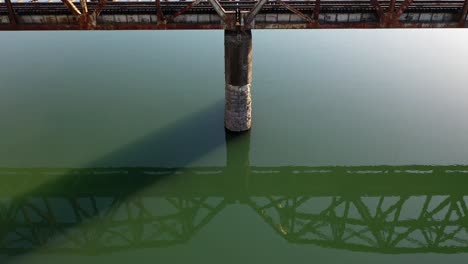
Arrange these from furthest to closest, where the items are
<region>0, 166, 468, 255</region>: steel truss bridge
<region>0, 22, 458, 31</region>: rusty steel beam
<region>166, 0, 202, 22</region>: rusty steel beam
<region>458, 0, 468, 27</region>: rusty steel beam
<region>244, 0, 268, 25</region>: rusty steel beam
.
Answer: <region>0, 22, 458, 31</region>: rusty steel beam, <region>458, 0, 468, 27</region>: rusty steel beam, <region>166, 0, 202, 22</region>: rusty steel beam, <region>244, 0, 268, 25</region>: rusty steel beam, <region>0, 166, 468, 255</region>: steel truss bridge

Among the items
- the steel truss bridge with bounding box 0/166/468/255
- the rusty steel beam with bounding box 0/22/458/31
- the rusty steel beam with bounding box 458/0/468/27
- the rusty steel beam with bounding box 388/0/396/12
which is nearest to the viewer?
the steel truss bridge with bounding box 0/166/468/255

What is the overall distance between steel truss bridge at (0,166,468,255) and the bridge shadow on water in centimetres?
4

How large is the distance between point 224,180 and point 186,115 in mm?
4998

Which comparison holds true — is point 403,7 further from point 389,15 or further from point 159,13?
point 159,13

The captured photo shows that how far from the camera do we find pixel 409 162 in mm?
15633

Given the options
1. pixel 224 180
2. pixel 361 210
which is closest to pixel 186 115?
pixel 224 180

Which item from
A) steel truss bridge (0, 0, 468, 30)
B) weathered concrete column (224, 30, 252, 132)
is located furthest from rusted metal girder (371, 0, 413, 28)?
weathered concrete column (224, 30, 252, 132)

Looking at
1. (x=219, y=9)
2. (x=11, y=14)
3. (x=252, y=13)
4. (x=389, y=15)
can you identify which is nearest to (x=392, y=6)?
(x=389, y=15)

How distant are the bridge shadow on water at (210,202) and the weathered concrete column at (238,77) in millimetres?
984

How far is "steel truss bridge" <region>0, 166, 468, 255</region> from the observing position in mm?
11891

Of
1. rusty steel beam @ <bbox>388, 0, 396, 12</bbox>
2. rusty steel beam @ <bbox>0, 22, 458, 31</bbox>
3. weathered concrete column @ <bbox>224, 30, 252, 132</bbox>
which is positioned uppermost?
rusty steel beam @ <bbox>388, 0, 396, 12</bbox>

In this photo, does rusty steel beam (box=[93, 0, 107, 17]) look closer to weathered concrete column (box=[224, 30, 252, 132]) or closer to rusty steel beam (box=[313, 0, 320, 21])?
weathered concrete column (box=[224, 30, 252, 132])

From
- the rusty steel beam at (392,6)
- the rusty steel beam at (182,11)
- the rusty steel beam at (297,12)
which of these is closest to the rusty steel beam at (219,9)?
the rusty steel beam at (182,11)

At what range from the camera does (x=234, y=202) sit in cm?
1391
